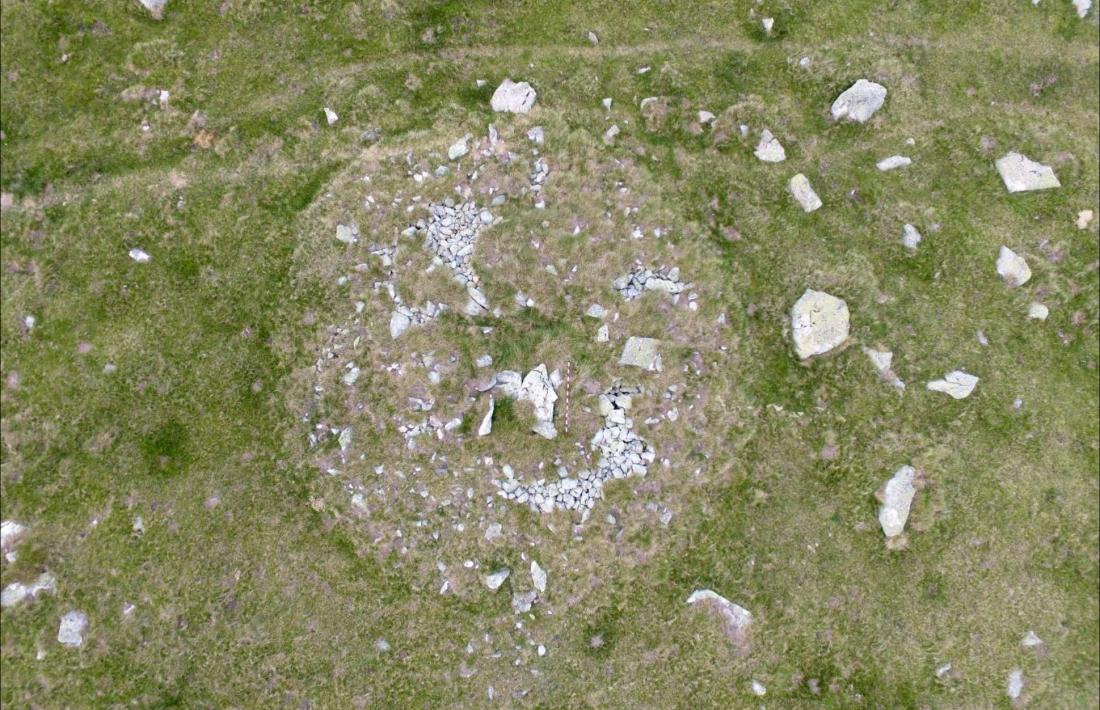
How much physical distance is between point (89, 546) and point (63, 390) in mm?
3095

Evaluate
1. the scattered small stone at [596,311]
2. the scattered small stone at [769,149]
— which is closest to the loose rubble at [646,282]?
the scattered small stone at [596,311]

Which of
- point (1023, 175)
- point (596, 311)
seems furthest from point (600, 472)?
point (1023, 175)

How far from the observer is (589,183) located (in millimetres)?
12133

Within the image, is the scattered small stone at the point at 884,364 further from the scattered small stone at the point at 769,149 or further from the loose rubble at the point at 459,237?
the loose rubble at the point at 459,237

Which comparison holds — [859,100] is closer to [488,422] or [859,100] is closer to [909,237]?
[909,237]

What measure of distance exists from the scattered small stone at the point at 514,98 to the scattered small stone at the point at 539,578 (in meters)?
9.23

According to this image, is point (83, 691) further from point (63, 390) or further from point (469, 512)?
point (469, 512)

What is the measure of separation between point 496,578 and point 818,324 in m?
8.03

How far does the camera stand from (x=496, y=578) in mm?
11430

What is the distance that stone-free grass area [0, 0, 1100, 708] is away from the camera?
37.8 feet

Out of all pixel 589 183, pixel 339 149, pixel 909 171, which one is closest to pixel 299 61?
pixel 339 149

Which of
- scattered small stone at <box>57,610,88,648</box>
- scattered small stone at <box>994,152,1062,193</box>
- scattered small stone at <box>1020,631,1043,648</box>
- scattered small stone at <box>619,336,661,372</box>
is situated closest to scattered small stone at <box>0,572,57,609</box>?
scattered small stone at <box>57,610,88,648</box>

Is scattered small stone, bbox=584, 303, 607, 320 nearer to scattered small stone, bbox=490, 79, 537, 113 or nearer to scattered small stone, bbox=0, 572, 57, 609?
scattered small stone, bbox=490, 79, 537, 113

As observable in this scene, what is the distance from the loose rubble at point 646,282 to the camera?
467 inches
